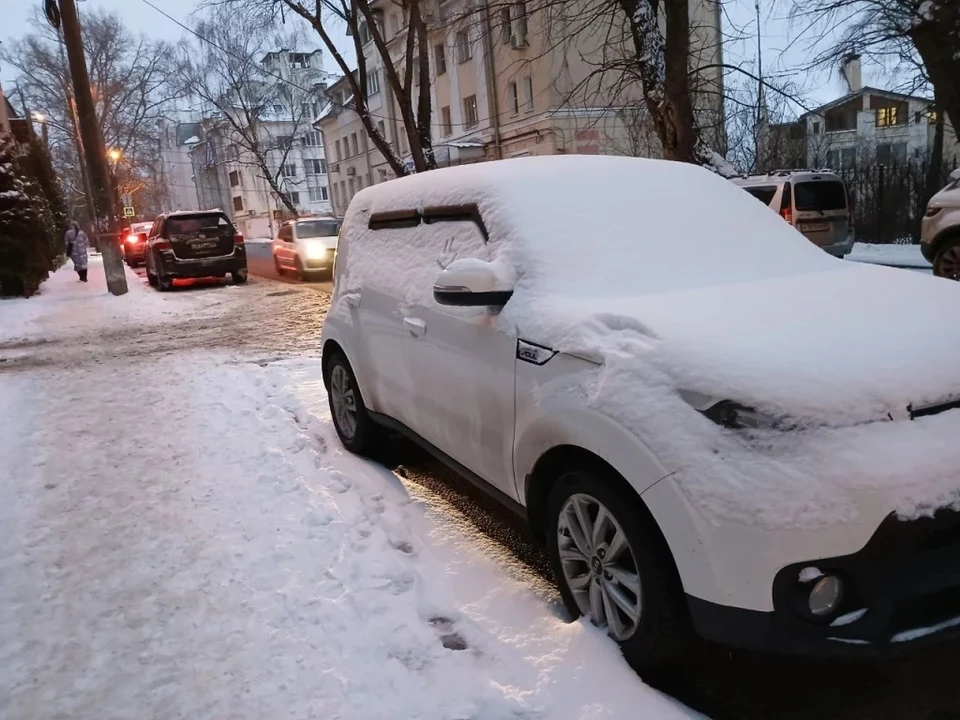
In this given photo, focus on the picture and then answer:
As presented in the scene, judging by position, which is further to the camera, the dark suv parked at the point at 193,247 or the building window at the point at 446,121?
the building window at the point at 446,121

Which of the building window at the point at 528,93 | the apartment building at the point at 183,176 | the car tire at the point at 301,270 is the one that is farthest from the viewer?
the apartment building at the point at 183,176

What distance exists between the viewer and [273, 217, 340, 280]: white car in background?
17.7 meters

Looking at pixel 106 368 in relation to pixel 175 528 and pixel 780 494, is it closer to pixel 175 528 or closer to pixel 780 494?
pixel 175 528

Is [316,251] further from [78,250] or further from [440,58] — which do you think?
[440,58]

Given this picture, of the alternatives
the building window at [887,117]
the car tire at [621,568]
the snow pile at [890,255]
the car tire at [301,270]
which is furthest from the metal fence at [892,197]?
the building window at [887,117]

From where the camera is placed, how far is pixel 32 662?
2.95 metres

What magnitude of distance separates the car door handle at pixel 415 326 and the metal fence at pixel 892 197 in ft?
56.8

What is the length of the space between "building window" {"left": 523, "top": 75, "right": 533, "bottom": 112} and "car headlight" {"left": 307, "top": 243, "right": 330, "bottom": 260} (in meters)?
14.7

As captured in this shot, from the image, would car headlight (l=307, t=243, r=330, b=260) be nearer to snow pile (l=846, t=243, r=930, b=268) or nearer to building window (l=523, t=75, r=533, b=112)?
snow pile (l=846, t=243, r=930, b=268)

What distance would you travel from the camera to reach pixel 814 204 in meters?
12.9

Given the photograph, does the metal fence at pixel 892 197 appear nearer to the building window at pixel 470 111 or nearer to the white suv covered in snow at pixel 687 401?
the white suv covered in snow at pixel 687 401

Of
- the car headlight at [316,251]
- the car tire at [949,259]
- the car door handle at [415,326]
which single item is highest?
the car headlight at [316,251]

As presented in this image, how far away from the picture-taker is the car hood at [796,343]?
2150 millimetres

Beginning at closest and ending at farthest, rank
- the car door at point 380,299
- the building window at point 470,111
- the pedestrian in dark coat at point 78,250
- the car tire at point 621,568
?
the car tire at point 621,568 < the car door at point 380,299 < the pedestrian in dark coat at point 78,250 < the building window at point 470,111
